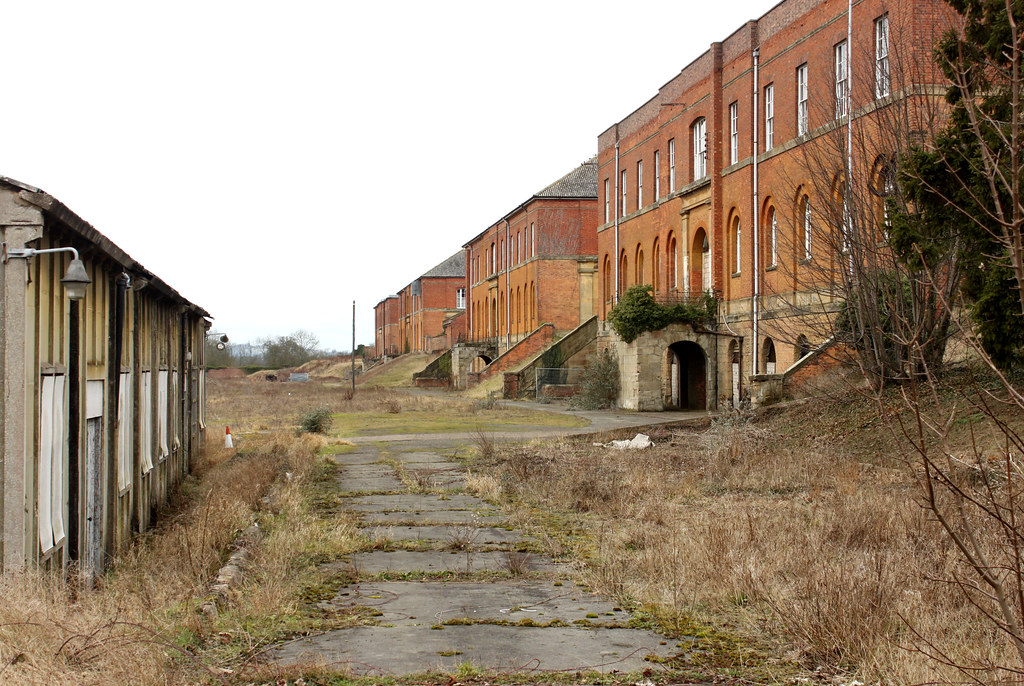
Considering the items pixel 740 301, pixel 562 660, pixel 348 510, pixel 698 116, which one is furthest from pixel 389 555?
pixel 698 116

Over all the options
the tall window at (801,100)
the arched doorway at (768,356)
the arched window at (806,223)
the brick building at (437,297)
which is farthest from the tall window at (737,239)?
the brick building at (437,297)

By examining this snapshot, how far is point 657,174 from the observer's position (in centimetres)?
3809

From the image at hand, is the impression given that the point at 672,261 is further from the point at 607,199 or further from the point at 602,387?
the point at 607,199

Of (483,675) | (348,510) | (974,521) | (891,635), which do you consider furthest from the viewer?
(348,510)

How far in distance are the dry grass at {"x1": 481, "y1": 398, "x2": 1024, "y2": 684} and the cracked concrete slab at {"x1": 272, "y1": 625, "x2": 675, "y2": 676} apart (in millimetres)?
688

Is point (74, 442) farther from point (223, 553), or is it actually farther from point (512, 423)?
point (512, 423)

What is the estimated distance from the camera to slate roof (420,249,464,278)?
9106 cm

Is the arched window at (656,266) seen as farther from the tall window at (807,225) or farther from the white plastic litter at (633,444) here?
the white plastic litter at (633,444)

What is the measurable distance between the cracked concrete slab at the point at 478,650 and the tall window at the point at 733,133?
27270 mm

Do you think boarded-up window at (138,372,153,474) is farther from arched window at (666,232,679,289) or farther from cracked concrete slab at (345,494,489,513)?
arched window at (666,232,679,289)

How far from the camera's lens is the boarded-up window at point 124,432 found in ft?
36.9

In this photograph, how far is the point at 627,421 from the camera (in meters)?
29.3

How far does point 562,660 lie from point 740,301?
26.5 m

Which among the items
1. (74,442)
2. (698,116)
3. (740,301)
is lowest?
(74,442)
